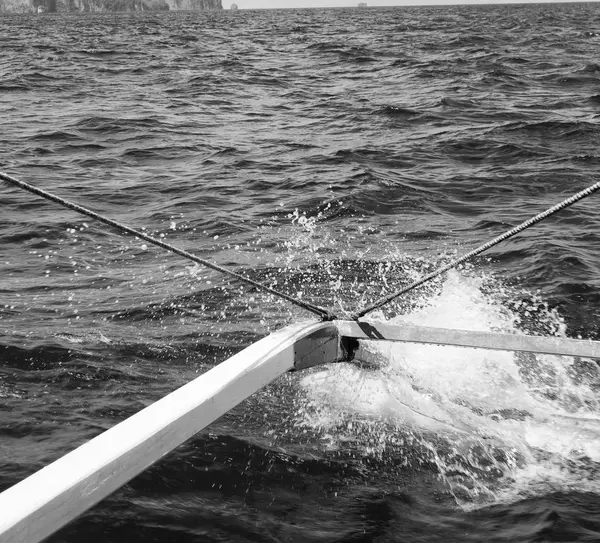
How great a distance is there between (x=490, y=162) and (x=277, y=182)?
3.59 metres

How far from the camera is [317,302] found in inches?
259

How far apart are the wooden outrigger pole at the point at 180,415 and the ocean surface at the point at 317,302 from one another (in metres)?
0.51

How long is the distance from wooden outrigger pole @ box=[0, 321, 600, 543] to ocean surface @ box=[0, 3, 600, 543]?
506mm

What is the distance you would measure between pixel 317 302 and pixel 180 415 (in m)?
3.79

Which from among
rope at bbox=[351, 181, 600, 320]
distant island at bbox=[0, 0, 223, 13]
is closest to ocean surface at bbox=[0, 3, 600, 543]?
rope at bbox=[351, 181, 600, 320]

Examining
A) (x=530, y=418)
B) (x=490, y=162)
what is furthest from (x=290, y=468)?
(x=490, y=162)

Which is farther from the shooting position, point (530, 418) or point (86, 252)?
point (86, 252)

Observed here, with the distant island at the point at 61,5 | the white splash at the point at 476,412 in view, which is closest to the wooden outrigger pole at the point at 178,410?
the white splash at the point at 476,412

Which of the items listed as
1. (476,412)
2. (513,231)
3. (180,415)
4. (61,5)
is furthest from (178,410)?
(61,5)

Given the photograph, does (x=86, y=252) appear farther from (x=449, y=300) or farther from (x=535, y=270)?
(x=535, y=270)

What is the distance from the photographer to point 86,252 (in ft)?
25.2

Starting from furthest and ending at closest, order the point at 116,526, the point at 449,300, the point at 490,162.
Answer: the point at 490,162 → the point at 449,300 → the point at 116,526

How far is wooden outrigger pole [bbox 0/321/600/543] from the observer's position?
2240mm

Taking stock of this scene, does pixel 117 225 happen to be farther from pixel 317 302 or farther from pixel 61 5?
pixel 61 5
